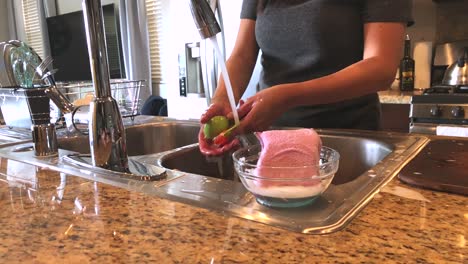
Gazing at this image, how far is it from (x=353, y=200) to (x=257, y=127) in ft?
1.20

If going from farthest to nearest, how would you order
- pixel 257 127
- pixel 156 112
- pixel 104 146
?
pixel 156 112 < pixel 257 127 < pixel 104 146

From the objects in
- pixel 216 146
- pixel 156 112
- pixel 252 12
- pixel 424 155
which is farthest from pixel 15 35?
pixel 424 155

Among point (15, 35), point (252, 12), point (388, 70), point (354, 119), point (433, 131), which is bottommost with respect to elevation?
point (433, 131)

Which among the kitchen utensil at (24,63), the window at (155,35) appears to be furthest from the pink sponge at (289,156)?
the window at (155,35)

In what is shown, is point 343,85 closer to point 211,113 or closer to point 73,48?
point 211,113

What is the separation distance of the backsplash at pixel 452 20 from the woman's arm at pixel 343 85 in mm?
1657

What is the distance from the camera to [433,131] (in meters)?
1.74

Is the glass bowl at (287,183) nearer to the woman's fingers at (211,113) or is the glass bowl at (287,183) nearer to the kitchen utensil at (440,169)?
the kitchen utensil at (440,169)

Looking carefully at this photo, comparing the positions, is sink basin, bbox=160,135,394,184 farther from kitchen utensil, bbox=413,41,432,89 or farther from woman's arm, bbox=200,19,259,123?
kitchen utensil, bbox=413,41,432,89

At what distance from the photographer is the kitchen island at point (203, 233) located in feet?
1.12

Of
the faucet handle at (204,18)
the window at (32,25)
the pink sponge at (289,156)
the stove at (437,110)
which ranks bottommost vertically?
the stove at (437,110)

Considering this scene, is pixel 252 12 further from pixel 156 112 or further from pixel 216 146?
pixel 156 112

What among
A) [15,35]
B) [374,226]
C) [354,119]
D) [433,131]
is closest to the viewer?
[374,226]

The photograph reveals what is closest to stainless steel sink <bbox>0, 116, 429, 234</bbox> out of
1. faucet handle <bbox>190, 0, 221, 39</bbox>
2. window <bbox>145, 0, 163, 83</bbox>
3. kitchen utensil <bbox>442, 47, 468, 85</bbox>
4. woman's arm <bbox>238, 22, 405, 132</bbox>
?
woman's arm <bbox>238, 22, 405, 132</bbox>
